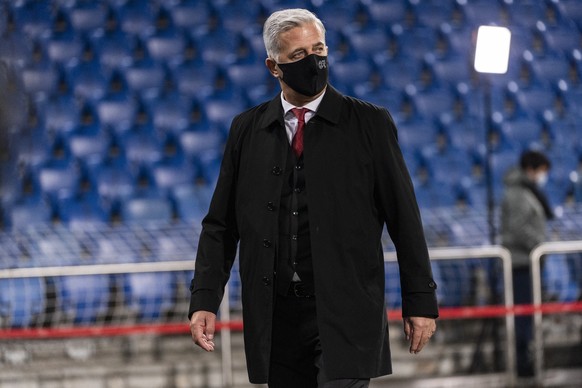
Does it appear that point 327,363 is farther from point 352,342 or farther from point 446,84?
point 446,84

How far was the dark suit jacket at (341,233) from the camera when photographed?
2.04 meters

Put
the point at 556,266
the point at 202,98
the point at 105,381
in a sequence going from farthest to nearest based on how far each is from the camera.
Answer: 1. the point at 202,98
2. the point at 556,266
3. the point at 105,381

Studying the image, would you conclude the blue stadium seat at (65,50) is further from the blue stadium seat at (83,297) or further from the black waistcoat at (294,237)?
the black waistcoat at (294,237)

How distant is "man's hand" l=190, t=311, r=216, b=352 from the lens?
212 centimetres

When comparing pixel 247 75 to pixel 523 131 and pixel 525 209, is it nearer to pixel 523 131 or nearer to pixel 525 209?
pixel 523 131

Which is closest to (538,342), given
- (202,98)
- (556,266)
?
(556,266)

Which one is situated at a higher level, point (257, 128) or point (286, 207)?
point (257, 128)

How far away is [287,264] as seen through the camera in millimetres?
2078

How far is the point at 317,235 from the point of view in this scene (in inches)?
80.4

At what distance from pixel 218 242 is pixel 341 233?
28 centimetres

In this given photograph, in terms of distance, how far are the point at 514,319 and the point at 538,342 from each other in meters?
0.16

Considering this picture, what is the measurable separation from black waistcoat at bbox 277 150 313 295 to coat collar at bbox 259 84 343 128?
11 cm

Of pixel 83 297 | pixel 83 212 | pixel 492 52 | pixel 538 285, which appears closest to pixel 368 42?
pixel 492 52

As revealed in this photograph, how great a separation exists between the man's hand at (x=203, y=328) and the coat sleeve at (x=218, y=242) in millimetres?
16
